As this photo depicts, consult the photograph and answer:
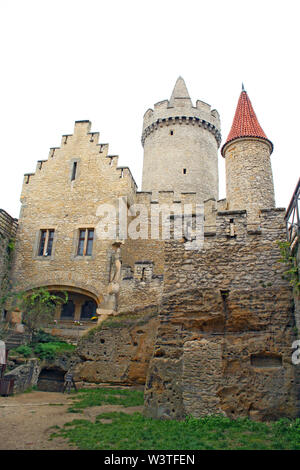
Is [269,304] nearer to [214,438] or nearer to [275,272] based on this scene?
[275,272]

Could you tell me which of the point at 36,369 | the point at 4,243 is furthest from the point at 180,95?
the point at 36,369

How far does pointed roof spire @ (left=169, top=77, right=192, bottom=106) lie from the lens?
88.1 ft

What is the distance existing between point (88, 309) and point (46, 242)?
14.9ft

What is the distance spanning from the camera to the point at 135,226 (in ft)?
68.3

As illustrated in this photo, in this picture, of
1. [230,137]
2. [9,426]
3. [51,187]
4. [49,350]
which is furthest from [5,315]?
[230,137]

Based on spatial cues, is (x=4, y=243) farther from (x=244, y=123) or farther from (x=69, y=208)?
(x=244, y=123)

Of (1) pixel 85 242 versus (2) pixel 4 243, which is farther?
(2) pixel 4 243

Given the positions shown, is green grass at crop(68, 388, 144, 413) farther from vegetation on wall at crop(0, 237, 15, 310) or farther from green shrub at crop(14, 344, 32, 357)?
vegetation on wall at crop(0, 237, 15, 310)

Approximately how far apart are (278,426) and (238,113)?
13836 millimetres

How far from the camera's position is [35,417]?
827 centimetres

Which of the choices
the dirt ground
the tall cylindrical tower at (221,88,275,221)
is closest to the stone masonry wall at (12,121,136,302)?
the tall cylindrical tower at (221,88,275,221)

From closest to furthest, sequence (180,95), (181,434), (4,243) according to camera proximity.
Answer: (181,434) → (4,243) → (180,95)

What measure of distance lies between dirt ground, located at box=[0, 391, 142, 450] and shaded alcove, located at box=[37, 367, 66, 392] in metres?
1.88

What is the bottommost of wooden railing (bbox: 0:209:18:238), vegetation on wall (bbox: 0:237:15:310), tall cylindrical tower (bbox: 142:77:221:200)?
vegetation on wall (bbox: 0:237:15:310)
